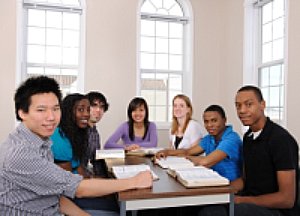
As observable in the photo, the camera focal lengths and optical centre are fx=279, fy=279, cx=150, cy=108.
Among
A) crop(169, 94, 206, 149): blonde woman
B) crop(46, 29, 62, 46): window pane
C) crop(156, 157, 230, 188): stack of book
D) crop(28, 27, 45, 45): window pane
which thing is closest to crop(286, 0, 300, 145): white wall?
crop(169, 94, 206, 149): blonde woman

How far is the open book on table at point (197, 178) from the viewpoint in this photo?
1.36 meters

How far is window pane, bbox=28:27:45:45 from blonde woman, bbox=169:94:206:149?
221 centimetres

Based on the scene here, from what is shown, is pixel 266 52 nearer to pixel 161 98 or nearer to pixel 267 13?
pixel 267 13

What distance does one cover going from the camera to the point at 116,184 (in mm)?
1270

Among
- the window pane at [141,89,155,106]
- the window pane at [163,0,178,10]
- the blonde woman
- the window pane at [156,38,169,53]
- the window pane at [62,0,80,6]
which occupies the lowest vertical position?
the blonde woman

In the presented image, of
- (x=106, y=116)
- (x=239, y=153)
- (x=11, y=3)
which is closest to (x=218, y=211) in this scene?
(x=239, y=153)

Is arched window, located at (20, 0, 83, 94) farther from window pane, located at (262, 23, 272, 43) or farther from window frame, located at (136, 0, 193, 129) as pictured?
window pane, located at (262, 23, 272, 43)

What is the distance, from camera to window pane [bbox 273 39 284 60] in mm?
3430

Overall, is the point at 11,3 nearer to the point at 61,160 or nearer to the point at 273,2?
the point at 61,160

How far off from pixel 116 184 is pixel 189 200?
1.15ft

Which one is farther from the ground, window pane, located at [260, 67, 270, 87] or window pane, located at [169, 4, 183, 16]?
window pane, located at [169, 4, 183, 16]

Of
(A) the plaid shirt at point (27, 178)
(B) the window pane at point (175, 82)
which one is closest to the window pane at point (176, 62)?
(B) the window pane at point (175, 82)

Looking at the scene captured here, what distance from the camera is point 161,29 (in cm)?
439

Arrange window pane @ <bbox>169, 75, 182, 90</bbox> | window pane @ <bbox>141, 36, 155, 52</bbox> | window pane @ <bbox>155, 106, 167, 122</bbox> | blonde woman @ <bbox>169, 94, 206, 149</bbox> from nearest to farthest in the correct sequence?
blonde woman @ <bbox>169, 94, 206, 149</bbox>, window pane @ <bbox>141, 36, 155, 52</bbox>, window pane @ <bbox>155, 106, 167, 122</bbox>, window pane @ <bbox>169, 75, 182, 90</bbox>
